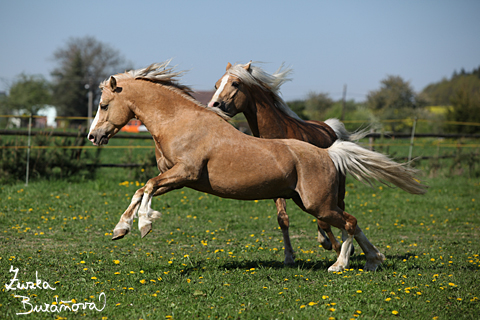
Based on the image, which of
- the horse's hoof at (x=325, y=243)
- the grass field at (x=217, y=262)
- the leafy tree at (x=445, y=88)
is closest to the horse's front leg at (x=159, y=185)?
the grass field at (x=217, y=262)

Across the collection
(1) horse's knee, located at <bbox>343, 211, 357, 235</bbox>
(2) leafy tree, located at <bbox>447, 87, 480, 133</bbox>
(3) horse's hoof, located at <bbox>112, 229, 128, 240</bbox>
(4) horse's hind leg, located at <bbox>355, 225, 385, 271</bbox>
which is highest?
(2) leafy tree, located at <bbox>447, 87, 480, 133</bbox>

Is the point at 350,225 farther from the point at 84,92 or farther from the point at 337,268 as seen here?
the point at 84,92

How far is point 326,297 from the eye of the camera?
14.0 feet

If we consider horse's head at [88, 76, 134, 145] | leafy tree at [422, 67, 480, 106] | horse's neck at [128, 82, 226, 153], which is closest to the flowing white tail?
horse's neck at [128, 82, 226, 153]

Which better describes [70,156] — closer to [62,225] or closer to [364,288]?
[62,225]

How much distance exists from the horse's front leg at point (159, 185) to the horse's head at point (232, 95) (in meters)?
1.60

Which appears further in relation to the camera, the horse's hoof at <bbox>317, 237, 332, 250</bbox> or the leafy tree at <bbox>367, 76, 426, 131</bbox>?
the leafy tree at <bbox>367, 76, 426, 131</bbox>

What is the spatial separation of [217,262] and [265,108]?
2.31 m

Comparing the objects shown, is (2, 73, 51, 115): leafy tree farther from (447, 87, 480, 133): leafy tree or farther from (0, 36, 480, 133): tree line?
(447, 87, 480, 133): leafy tree

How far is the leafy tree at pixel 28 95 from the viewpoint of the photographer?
52.3m

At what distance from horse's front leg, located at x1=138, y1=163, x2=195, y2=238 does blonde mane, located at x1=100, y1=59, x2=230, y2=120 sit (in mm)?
923

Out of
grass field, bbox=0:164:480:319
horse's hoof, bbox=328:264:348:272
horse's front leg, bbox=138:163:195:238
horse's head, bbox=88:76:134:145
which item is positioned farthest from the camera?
horse's hoof, bbox=328:264:348:272

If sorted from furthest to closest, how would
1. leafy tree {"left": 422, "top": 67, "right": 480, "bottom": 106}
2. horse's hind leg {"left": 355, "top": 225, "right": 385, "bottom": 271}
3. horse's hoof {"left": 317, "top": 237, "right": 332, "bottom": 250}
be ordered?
leafy tree {"left": 422, "top": 67, "right": 480, "bottom": 106}
horse's hoof {"left": 317, "top": 237, "right": 332, "bottom": 250}
horse's hind leg {"left": 355, "top": 225, "right": 385, "bottom": 271}

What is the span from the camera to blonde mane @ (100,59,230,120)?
207 inches
